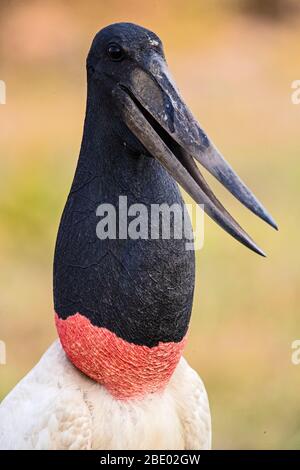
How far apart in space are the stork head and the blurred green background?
1554 mm

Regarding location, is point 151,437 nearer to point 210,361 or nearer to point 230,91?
point 210,361

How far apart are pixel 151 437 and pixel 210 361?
152cm

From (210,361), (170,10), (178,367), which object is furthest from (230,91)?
(178,367)

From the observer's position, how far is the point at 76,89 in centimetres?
359

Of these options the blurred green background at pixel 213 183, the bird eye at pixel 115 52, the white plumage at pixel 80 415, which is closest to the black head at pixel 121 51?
the bird eye at pixel 115 52

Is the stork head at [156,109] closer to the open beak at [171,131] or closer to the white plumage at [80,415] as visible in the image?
the open beak at [171,131]

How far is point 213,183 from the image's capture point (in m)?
3.36

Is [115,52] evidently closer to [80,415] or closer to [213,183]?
[80,415]

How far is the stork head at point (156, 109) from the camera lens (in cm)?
152

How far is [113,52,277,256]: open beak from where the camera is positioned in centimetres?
152

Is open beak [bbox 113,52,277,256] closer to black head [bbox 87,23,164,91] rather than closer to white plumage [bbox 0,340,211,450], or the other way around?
black head [bbox 87,23,164,91]

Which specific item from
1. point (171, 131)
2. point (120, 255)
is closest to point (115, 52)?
point (171, 131)

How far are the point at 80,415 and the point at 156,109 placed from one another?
52 cm
